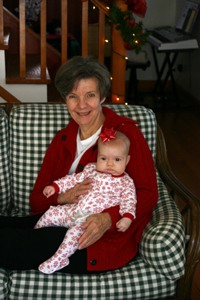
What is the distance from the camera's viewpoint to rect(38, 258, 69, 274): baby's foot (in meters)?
1.46

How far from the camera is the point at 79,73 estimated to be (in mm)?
1711

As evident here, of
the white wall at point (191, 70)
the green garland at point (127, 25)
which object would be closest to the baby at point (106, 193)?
the green garland at point (127, 25)

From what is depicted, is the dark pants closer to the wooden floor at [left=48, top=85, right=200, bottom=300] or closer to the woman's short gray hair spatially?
the woman's short gray hair

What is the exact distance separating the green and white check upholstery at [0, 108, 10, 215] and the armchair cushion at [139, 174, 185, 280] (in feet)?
2.74

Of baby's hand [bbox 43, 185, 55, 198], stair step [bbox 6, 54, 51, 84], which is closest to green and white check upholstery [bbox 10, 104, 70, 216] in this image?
baby's hand [bbox 43, 185, 55, 198]

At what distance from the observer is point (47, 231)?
1571 mm

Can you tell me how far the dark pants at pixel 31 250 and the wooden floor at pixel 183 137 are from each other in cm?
89

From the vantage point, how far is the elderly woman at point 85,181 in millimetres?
1520

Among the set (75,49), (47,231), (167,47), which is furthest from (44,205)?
(167,47)

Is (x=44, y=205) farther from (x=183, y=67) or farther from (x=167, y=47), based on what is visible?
(x=183, y=67)

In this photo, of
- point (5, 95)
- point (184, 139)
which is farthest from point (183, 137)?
point (5, 95)

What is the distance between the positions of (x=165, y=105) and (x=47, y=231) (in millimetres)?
3994

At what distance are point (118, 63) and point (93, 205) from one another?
1754 mm

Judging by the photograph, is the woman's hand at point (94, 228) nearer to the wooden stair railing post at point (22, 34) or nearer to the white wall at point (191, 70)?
the wooden stair railing post at point (22, 34)
